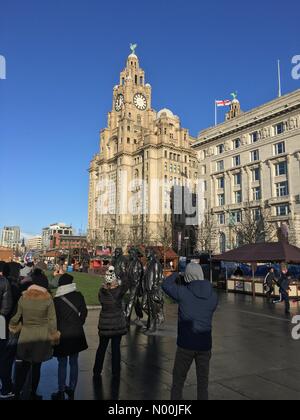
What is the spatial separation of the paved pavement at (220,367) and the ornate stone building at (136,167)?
2886 inches

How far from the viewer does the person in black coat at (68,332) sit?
5379 millimetres

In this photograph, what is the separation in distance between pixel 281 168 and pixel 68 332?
52353 millimetres

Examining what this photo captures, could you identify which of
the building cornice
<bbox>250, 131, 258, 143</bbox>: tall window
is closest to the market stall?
the building cornice

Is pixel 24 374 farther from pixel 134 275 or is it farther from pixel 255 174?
pixel 255 174

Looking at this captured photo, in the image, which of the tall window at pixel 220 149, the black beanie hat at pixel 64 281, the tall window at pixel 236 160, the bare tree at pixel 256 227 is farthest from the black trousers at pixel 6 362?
the tall window at pixel 220 149

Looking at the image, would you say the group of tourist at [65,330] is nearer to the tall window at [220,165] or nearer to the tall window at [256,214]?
the tall window at [256,214]

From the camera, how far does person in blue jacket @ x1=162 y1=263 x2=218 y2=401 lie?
4523 millimetres

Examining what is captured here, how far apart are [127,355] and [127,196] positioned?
98330 millimetres

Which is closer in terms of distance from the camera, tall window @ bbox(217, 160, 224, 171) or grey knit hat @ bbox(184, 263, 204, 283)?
grey knit hat @ bbox(184, 263, 204, 283)

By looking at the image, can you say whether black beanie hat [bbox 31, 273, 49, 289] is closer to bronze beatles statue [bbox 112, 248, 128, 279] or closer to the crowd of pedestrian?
the crowd of pedestrian

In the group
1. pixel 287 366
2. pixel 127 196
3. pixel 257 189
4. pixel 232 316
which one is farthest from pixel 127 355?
pixel 127 196

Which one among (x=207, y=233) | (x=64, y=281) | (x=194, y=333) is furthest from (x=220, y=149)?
(x=194, y=333)

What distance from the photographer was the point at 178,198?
98.8m
